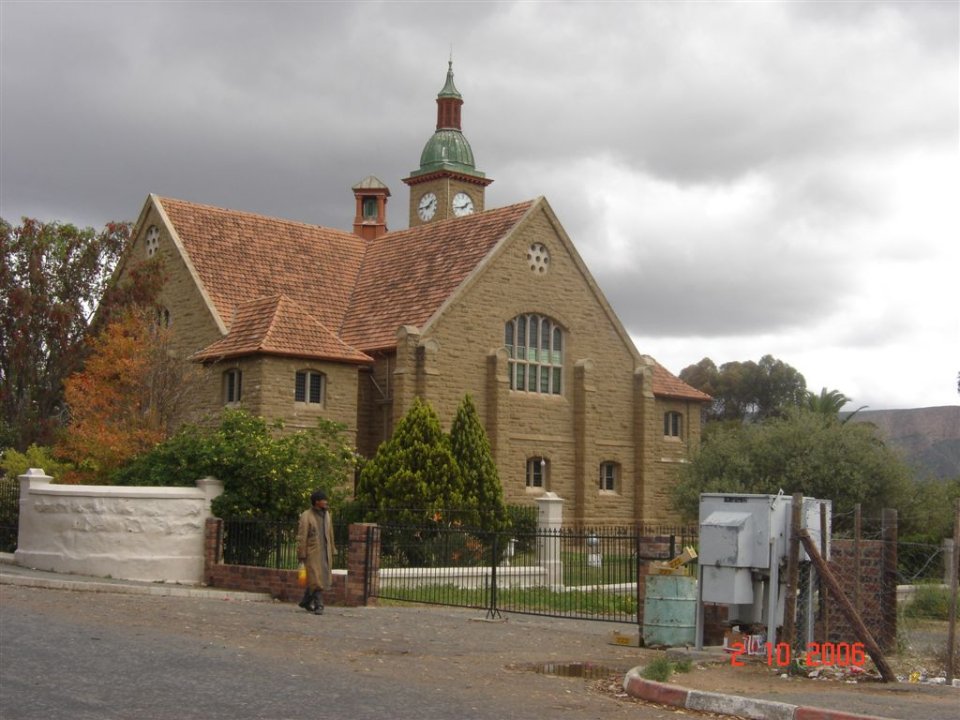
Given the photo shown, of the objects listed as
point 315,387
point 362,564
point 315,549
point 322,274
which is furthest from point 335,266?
point 315,549

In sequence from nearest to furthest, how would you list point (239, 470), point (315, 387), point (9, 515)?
point (239, 470) → point (9, 515) → point (315, 387)

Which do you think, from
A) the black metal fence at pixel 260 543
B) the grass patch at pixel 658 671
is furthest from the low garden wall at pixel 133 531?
the grass patch at pixel 658 671

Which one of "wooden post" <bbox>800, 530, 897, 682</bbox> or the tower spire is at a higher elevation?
the tower spire

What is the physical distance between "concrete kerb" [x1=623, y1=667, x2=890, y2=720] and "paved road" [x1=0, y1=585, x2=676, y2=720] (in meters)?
0.25

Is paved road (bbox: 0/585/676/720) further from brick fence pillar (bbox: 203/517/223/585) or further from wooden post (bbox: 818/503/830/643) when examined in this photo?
brick fence pillar (bbox: 203/517/223/585)

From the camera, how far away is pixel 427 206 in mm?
59000

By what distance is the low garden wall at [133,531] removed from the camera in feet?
70.9

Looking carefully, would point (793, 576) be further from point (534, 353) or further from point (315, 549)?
point (534, 353)

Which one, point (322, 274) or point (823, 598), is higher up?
point (322, 274)

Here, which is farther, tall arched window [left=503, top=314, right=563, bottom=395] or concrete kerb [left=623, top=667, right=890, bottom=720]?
tall arched window [left=503, top=314, right=563, bottom=395]

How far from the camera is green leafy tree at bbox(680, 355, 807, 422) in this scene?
3922 inches

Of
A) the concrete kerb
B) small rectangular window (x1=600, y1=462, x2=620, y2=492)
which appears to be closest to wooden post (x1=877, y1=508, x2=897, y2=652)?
the concrete kerb

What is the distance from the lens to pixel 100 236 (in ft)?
111

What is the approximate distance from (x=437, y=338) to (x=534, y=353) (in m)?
4.19
